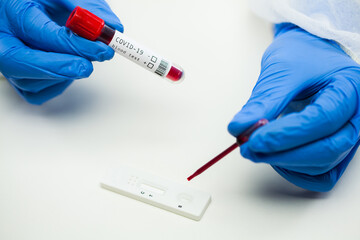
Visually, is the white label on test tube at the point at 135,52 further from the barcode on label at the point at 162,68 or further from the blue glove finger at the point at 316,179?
the blue glove finger at the point at 316,179

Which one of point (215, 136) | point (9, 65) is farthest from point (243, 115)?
point (9, 65)

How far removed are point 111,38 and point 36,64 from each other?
21 cm

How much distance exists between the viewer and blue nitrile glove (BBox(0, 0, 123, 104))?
110cm

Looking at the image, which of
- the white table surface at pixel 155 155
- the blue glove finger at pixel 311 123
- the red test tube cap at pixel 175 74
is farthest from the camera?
the red test tube cap at pixel 175 74

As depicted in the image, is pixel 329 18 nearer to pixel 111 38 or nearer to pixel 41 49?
pixel 111 38

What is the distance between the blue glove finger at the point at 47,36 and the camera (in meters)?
1.09

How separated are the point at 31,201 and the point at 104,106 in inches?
15.3

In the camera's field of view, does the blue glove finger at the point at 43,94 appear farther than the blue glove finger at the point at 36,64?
Yes

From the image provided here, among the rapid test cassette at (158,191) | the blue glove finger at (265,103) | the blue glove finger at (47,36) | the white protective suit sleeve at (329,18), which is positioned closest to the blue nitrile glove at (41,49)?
the blue glove finger at (47,36)

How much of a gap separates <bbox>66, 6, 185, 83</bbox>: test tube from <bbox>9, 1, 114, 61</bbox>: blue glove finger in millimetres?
20

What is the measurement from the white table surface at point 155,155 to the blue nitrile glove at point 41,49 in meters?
0.10

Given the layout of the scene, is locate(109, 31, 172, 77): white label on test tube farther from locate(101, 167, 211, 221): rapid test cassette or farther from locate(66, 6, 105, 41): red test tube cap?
locate(101, 167, 211, 221): rapid test cassette

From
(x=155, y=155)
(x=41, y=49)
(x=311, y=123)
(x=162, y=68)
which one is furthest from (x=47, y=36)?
(x=311, y=123)

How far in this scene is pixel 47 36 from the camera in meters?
1.12
